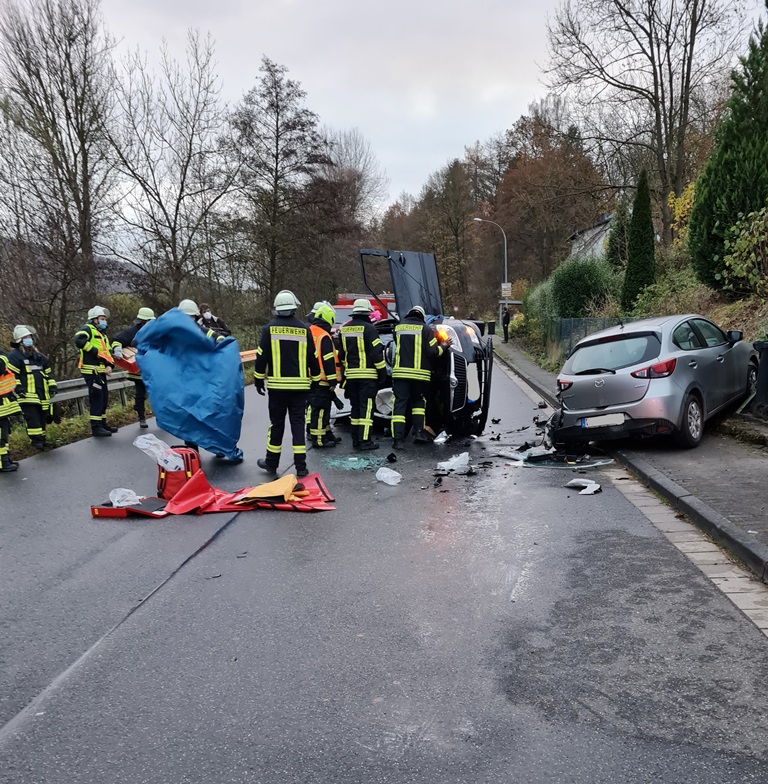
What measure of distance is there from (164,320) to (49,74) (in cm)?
1416

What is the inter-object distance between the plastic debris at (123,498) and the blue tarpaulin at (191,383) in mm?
1865

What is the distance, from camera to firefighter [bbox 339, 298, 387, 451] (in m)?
8.83

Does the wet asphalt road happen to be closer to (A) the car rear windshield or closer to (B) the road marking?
(B) the road marking

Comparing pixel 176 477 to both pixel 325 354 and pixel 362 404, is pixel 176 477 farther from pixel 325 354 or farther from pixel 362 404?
pixel 362 404

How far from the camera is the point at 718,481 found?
6.50m

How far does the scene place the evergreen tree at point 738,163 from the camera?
13.2 meters

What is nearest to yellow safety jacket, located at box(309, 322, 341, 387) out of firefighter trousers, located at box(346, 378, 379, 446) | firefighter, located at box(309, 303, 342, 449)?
firefighter, located at box(309, 303, 342, 449)

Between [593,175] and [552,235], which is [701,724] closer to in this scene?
[593,175]

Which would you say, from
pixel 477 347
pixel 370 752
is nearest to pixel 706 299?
pixel 477 347

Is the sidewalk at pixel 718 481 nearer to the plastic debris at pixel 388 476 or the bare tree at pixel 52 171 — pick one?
the plastic debris at pixel 388 476

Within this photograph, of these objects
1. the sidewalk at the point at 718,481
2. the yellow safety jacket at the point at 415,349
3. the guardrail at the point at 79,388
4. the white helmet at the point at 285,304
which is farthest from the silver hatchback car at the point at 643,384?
the guardrail at the point at 79,388

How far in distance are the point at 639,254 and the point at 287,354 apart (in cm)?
1608

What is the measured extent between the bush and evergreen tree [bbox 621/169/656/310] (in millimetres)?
2144

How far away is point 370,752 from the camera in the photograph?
2658 millimetres
